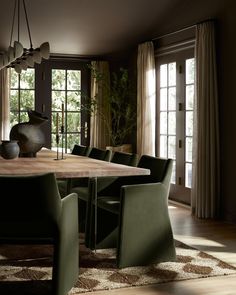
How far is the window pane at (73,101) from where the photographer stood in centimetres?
895

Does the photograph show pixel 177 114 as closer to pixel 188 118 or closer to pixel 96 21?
pixel 188 118

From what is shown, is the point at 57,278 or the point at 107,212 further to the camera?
the point at 107,212

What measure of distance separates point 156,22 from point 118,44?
3.75ft

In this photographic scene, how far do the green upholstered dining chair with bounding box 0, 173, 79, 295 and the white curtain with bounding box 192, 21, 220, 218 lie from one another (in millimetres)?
3011

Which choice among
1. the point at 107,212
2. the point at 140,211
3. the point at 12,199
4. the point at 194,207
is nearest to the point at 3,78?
the point at 194,207

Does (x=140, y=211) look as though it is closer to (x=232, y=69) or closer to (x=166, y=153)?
(x=232, y=69)

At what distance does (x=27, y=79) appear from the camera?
8.70 m

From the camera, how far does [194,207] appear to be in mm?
6352

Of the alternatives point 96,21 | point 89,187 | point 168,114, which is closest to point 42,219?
point 89,187

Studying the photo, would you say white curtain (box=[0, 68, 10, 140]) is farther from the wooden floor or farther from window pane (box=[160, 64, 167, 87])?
the wooden floor

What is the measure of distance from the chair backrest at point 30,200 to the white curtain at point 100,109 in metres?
5.84

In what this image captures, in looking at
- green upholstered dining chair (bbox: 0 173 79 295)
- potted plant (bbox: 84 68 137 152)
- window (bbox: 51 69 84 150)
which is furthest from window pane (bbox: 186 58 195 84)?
green upholstered dining chair (bbox: 0 173 79 295)

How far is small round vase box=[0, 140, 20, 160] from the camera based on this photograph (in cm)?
455

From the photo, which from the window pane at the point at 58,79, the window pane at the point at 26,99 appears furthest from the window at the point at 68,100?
the window pane at the point at 26,99
